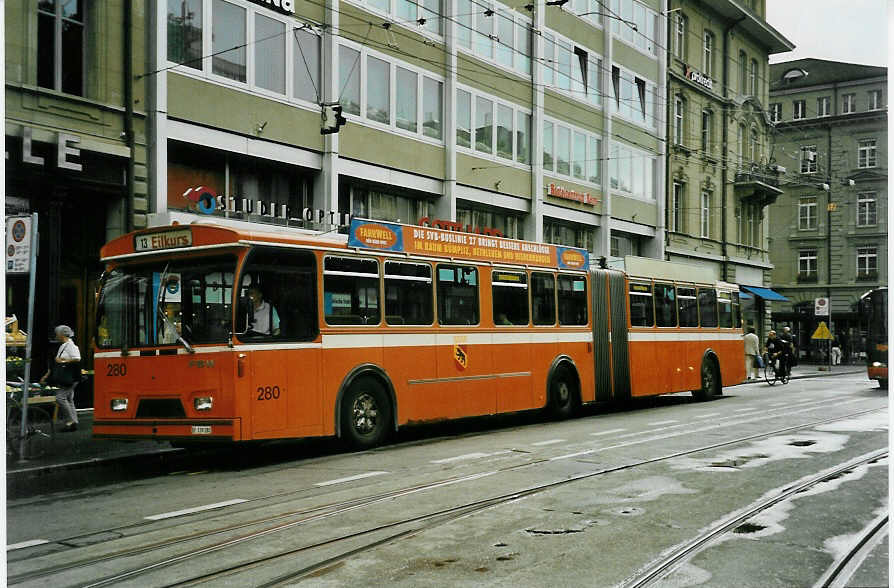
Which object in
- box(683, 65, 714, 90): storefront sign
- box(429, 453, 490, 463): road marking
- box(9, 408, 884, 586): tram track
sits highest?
box(683, 65, 714, 90): storefront sign

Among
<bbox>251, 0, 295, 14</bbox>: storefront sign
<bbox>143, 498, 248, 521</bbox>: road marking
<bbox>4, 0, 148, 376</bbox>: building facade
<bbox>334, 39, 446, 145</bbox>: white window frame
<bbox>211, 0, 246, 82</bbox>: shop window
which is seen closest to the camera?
<bbox>143, 498, 248, 521</bbox>: road marking

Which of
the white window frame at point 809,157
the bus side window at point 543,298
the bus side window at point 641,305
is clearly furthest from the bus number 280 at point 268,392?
the white window frame at point 809,157

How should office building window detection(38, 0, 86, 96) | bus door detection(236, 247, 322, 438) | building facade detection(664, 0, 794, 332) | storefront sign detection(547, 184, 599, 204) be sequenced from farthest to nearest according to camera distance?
building facade detection(664, 0, 794, 332)
storefront sign detection(547, 184, 599, 204)
office building window detection(38, 0, 86, 96)
bus door detection(236, 247, 322, 438)

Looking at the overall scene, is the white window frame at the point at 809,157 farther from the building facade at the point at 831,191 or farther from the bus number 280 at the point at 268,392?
the bus number 280 at the point at 268,392

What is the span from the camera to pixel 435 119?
26016mm

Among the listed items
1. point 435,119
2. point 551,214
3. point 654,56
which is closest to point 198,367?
point 435,119

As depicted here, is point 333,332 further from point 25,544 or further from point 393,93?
point 393,93

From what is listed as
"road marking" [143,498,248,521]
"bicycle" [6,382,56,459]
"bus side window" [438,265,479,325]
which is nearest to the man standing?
"bus side window" [438,265,479,325]

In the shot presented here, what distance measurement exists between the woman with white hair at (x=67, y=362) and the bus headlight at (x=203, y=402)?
4197 millimetres

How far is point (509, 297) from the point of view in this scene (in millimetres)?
15680

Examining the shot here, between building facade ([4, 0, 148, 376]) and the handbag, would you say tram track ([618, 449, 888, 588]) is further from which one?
building facade ([4, 0, 148, 376])

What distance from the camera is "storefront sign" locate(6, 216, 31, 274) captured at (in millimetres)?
10797

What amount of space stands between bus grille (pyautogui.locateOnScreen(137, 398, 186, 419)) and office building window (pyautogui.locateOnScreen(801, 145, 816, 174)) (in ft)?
60.7

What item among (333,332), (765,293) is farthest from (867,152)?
(765,293)
